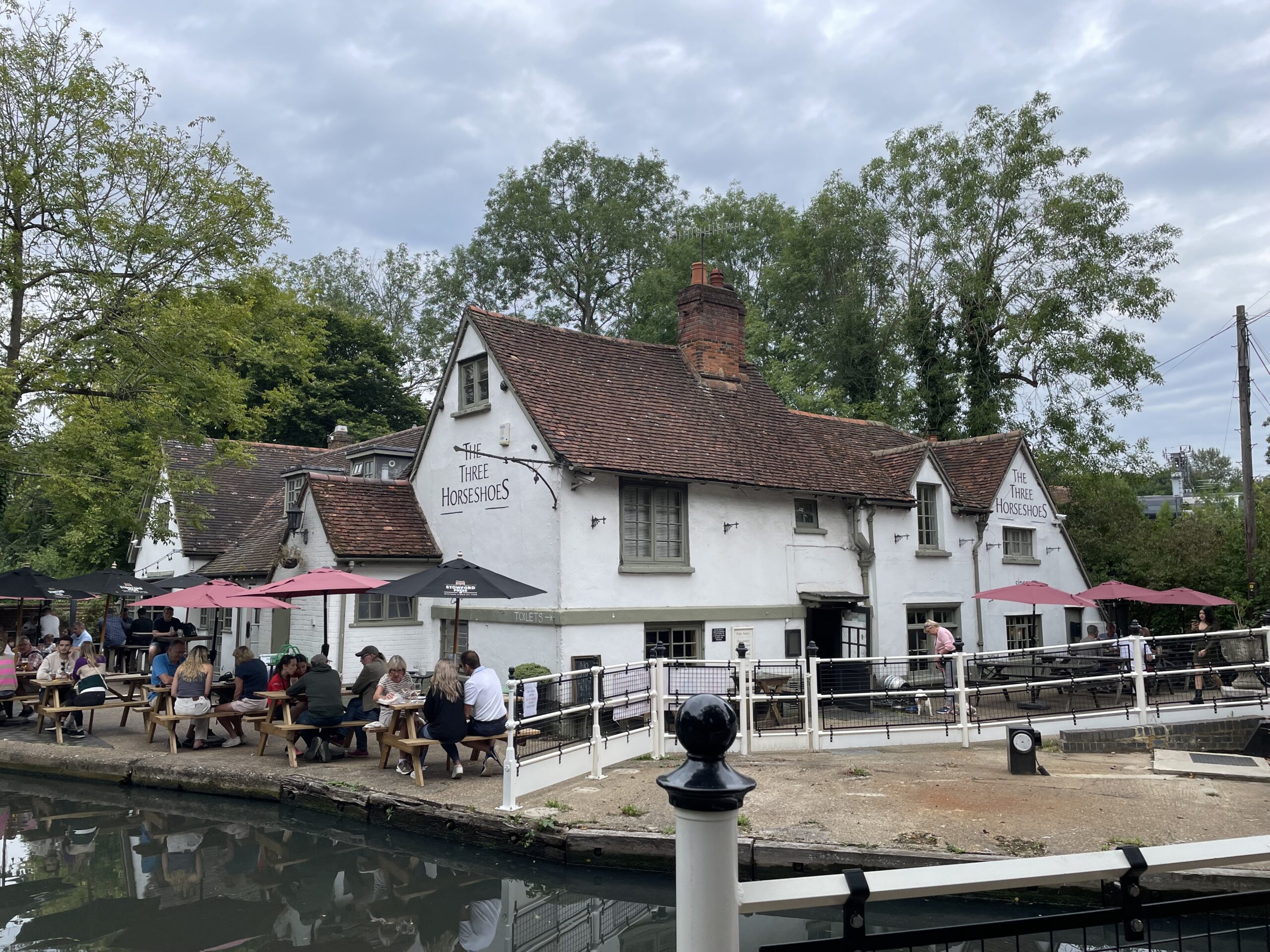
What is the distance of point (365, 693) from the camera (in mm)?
14430

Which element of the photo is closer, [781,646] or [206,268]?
[781,646]

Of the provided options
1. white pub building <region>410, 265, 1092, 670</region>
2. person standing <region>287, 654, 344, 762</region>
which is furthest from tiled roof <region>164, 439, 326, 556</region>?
person standing <region>287, 654, 344, 762</region>

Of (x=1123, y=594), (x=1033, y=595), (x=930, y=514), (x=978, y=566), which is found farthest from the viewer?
(x=978, y=566)

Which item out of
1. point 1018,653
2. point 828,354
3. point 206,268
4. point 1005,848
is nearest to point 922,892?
point 1005,848

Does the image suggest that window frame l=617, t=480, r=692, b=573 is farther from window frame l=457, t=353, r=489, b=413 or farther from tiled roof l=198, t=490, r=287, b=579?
tiled roof l=198, t=490, r=287, b=579

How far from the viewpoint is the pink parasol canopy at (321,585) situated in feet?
48.9

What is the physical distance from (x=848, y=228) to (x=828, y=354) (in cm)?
500

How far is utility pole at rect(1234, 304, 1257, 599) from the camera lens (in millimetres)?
24562

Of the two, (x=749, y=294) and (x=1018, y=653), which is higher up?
(x=749, y=294)

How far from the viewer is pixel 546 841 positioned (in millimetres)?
9695

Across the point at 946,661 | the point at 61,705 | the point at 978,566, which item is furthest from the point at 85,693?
the point at 978,566

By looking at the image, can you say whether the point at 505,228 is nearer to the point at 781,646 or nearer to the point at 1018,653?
the point at 781,646

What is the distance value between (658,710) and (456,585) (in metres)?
3.56

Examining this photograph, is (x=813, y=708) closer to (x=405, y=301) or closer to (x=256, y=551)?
(x=256, y=551)
